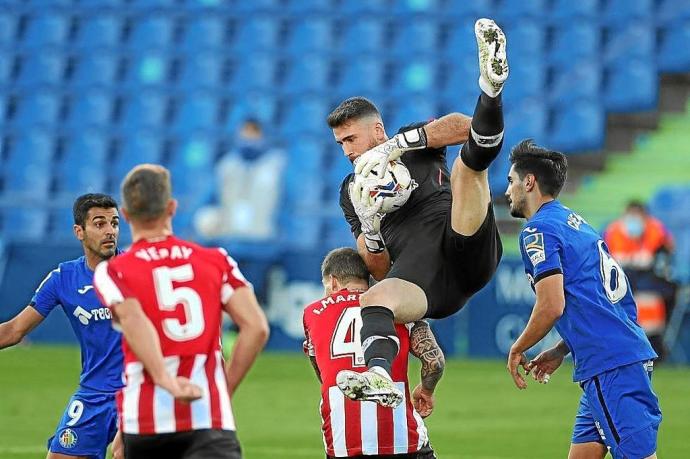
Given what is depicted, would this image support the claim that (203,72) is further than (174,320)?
Yes

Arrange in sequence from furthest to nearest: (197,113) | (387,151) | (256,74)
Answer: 1. (256,74)
2. (197,113)
3. (387,151)

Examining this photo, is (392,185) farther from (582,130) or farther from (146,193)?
(582,130)

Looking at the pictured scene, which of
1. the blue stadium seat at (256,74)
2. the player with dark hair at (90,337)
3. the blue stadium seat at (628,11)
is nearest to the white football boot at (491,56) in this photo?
the player with dark hair at (90,337)

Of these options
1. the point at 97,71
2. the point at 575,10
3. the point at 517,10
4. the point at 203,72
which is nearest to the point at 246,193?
the point at 203,72

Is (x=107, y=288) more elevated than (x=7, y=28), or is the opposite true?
(x=7, y=28)

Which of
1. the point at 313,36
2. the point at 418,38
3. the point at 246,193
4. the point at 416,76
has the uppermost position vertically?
the point at 313,36

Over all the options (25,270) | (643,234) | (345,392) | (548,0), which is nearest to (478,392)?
(643,234)

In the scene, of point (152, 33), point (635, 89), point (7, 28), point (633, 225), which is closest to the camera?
point (633, 225)

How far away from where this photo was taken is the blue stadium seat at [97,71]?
2294 centimetres

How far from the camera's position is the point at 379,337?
21.7ft

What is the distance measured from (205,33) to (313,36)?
187cm

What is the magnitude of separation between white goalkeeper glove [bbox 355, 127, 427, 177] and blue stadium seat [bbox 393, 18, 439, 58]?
15.2 m

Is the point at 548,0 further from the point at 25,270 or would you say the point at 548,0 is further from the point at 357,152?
the point at 357,152

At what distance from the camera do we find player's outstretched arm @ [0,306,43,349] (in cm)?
716
